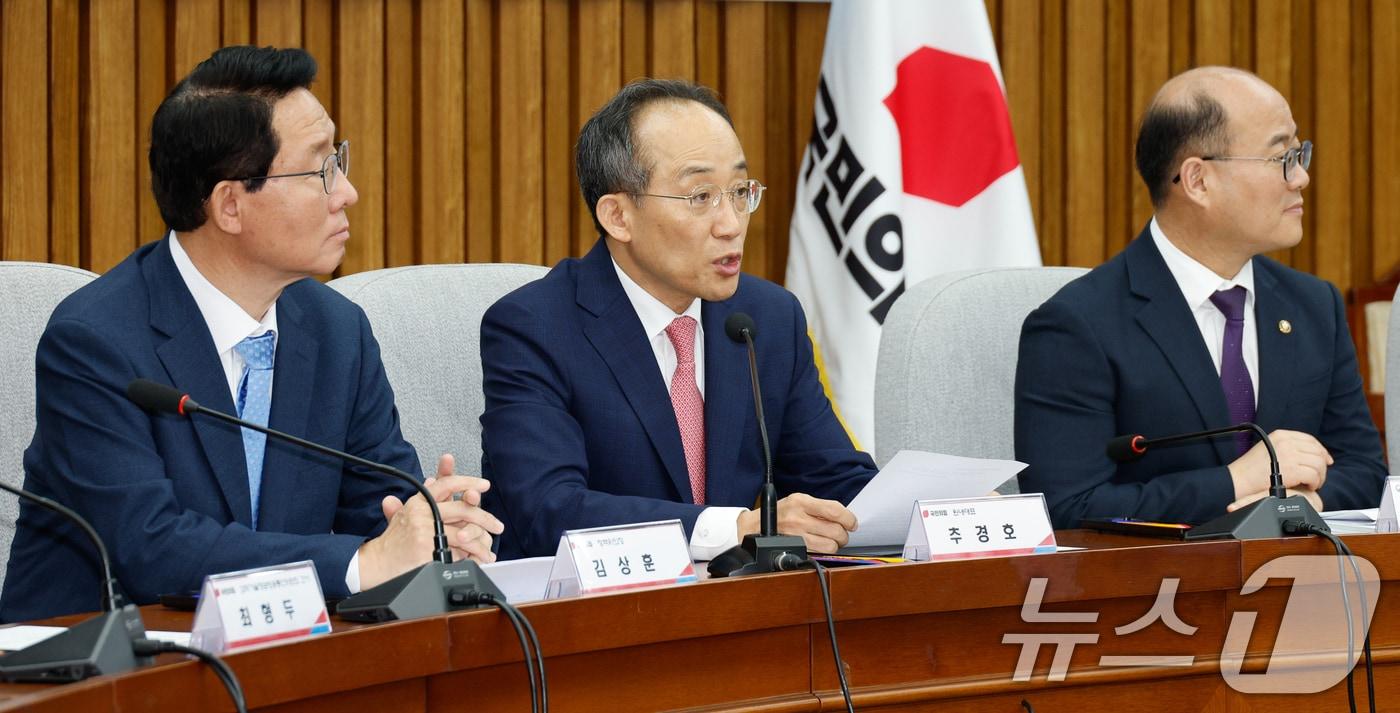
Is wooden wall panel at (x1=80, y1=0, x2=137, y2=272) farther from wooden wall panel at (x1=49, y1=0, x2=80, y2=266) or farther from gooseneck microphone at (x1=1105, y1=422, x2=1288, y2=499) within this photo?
gooseneck microphone at (x1=1105, y1=422, x2=1288, y2=499)

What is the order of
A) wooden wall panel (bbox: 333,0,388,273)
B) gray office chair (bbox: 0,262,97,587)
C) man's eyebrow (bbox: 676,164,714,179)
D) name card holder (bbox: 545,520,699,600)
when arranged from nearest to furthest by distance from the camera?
name card holder (bbox: 545,520,699,600) < gray office chair (bbox: 0,262,97,587) < man's eyebrow (bbox: 676,164,714,179) < wooden wall panel (bbox: 333,0,388,273)

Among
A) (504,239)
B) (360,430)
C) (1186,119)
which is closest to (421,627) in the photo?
(360,430)

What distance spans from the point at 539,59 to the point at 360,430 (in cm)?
181

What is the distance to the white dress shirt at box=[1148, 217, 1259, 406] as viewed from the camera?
271cm

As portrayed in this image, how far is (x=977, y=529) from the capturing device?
1.81m

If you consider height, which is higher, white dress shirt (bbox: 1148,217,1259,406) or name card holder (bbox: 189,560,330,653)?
white dress shirt (bbox: 1148,217,1259,406)

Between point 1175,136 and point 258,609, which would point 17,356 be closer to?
point 258,609

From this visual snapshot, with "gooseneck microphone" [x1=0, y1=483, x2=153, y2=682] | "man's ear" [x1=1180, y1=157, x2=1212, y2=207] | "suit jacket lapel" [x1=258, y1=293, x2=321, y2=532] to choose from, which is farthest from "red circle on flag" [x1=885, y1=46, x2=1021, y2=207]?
"gooseneck microphone" [x1=0, y1=483, x2=153, y2=682]

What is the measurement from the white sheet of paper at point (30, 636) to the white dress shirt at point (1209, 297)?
6.10ft

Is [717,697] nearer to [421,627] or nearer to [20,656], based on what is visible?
[421,627]

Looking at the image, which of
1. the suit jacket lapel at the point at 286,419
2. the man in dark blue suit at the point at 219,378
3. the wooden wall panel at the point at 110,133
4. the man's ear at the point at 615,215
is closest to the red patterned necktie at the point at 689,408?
the man's ear at the point at 615,215

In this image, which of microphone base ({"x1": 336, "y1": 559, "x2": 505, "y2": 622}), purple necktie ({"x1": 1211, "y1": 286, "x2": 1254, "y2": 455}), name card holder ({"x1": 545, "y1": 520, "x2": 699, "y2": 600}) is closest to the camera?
microphone base ({"x1": 336, "y1": 559, "x2": 505, "y2": 622})

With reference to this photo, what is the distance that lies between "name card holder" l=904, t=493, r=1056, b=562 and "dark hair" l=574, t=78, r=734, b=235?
2.72ft

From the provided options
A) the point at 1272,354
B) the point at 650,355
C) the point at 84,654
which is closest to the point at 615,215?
the point at 650,355
